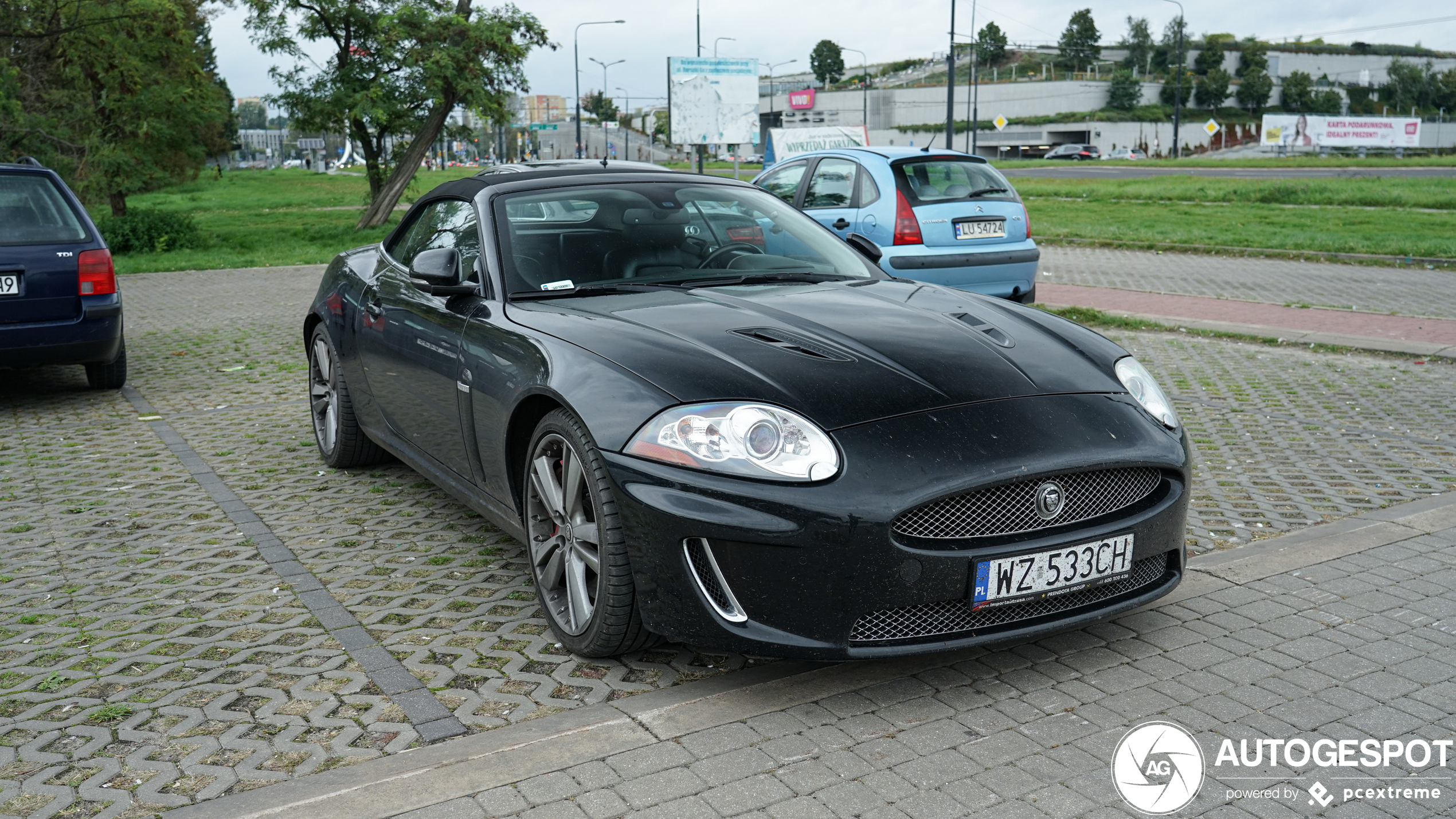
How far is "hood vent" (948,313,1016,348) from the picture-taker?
12.8 feet

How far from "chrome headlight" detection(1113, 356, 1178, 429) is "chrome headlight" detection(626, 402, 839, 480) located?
3.90 feet

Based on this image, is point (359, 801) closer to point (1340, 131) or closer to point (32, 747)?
point (32, 747)

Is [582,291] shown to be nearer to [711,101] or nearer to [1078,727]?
[1078,727]

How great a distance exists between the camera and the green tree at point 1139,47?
149 metres

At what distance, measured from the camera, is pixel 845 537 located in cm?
313

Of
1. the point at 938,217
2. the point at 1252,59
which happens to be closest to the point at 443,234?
the point at 938,217

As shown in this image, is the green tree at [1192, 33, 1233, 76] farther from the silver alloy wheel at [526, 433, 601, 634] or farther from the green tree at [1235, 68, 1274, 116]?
the silver alloy wheel at [526, 433, 601, 634]

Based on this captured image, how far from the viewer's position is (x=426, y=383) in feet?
15.6

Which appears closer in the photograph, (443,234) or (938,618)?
(938,618)

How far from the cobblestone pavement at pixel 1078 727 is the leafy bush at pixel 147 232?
2042cm

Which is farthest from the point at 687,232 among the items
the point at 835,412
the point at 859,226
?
the point at 859,226

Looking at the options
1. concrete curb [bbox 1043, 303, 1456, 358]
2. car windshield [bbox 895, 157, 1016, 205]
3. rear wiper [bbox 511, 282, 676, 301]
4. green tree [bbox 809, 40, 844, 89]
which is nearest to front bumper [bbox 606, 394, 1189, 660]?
rear wiper [bbox 511, 282, 676, 301]

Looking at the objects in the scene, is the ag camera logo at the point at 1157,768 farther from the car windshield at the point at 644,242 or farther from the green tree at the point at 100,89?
the green tree at the point at 100,89

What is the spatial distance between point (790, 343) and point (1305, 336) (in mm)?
7769
